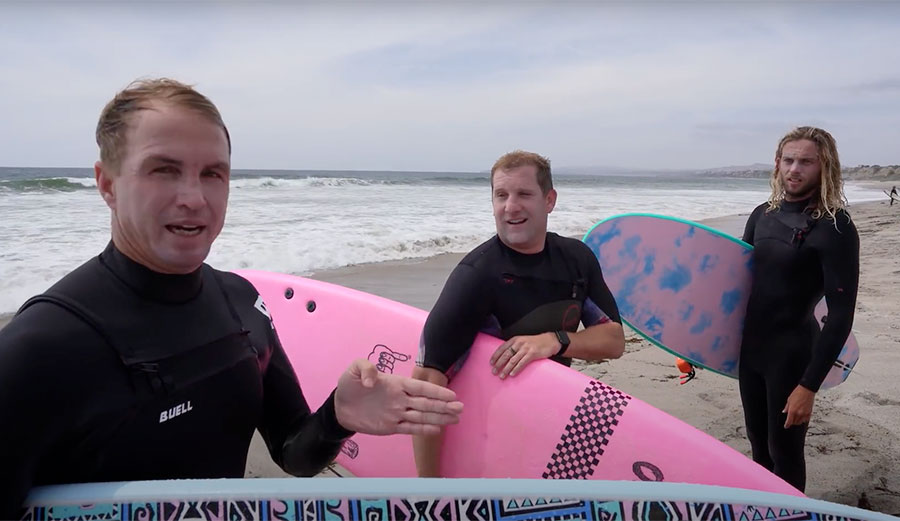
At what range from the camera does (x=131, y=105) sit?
3.56 feet

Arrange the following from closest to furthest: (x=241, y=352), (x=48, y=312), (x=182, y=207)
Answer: (x=48, y=312), (x=182, y=207), (x=241, y=352)

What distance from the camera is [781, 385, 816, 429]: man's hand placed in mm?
2215

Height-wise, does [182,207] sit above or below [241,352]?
above

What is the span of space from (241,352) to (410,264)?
6.51 m

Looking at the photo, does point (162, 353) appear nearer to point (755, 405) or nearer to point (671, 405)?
point (755, 405)

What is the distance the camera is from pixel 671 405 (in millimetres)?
3588

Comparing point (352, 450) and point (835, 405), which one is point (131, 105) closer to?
point (352, 450)

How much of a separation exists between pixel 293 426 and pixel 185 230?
1.79 ft

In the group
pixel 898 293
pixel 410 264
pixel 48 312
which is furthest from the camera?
pixel 410 264

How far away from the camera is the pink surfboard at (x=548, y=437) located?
5.87 ft

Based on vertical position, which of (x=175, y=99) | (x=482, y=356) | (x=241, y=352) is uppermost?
(x=175, y=99)

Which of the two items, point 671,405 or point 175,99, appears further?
point 671,405

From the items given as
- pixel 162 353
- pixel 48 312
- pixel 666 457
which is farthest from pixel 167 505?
pixel 666 457

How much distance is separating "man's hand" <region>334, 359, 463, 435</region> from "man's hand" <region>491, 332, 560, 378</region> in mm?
796
